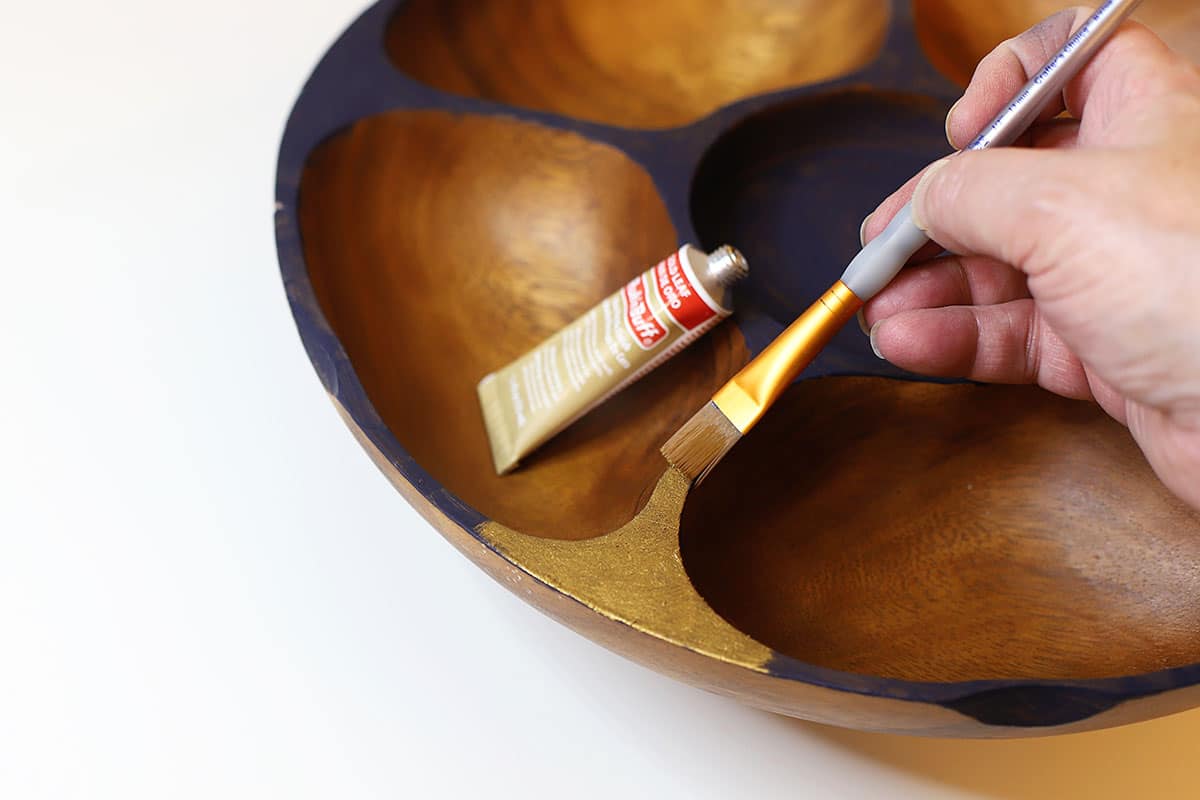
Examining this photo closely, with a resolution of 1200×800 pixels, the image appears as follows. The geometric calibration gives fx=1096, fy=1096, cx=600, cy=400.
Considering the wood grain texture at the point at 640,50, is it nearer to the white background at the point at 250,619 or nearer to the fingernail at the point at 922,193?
the white background at the point at 250,619

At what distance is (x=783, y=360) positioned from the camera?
596mm

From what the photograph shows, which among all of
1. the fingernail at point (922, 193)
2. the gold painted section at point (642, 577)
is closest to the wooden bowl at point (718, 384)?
the gold painted section at point (642, 577)

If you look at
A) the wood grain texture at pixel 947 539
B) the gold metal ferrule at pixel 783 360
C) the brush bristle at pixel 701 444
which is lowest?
the wood grain texture at pixel 947 539

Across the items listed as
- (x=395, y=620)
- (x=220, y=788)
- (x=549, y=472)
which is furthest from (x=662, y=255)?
(x=220, y=788)

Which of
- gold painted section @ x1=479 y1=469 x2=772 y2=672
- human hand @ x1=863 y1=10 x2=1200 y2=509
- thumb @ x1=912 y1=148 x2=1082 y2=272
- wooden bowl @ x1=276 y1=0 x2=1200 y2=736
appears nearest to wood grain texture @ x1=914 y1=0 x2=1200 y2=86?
wooden bowl @ x1=276 y1=0 x2=1200 y2=736

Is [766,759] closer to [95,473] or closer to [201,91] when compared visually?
[95,473]

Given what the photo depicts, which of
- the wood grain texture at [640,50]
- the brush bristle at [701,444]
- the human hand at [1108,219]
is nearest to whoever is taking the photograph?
the human hand at [1108,219]

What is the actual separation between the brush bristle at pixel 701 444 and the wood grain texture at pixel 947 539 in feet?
0.09

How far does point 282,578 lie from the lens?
0.67m

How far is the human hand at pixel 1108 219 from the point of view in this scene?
446 millimetres

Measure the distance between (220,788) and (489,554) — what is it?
0.68 ft

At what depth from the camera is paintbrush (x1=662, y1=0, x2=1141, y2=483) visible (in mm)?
545

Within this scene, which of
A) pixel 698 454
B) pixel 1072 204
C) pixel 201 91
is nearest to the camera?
pixel 1072 204

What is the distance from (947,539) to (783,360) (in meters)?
0.16
